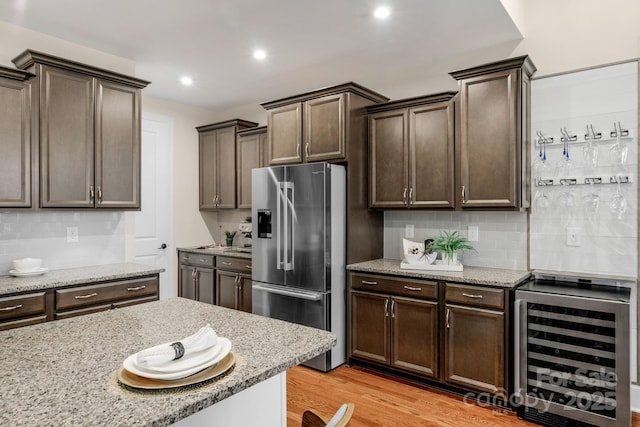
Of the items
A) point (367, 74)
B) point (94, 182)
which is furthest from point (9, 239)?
point (367, 74)

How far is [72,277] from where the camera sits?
9.49 ft

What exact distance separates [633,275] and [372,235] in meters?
1.99

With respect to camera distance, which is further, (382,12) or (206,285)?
(206,285)

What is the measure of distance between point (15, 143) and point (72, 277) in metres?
1.01

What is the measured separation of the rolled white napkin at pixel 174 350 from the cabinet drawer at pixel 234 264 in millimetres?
3101

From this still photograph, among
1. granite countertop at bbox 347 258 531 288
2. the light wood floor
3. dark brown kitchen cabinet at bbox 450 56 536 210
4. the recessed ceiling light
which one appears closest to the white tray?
granite countertop at bbox 347 258 531 288

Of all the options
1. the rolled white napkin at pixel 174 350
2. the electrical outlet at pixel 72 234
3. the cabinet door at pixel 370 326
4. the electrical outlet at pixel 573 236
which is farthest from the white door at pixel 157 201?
the electrical outlet at pixel 573 236

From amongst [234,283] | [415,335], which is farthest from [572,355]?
[234,283]

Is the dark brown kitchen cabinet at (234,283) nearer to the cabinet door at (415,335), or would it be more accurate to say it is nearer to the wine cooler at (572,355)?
the cabinet door at (415,335)

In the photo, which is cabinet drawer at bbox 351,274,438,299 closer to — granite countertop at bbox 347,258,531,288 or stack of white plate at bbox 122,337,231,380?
granite countertop at bbox 347,258,531,288

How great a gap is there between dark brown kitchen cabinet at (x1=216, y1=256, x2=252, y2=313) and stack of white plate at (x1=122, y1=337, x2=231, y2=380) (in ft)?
10.3

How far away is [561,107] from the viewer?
9.93ft

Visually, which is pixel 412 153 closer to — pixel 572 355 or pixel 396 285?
pixel 396 285

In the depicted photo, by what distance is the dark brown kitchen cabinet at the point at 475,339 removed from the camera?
8.95 feet
